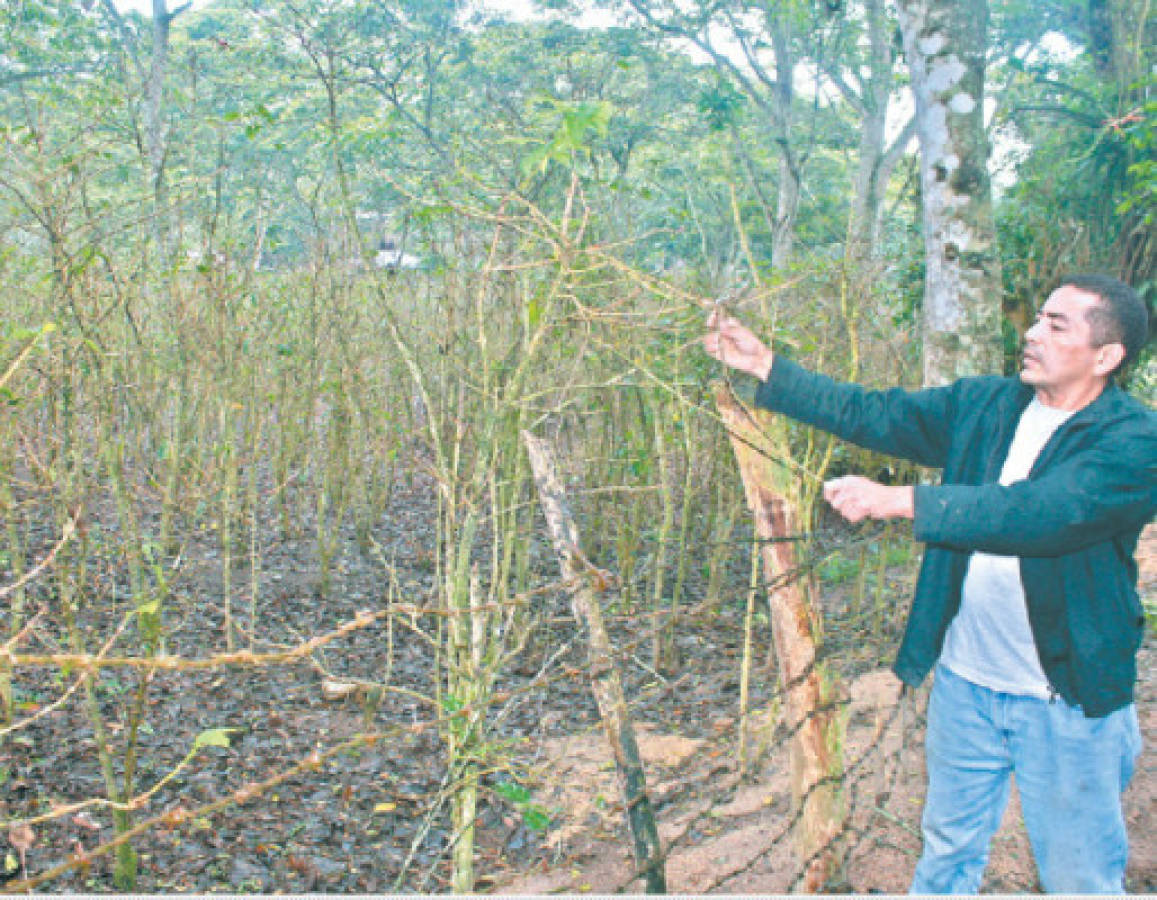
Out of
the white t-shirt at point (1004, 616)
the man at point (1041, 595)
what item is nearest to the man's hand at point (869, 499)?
the man at point (1041, 595)

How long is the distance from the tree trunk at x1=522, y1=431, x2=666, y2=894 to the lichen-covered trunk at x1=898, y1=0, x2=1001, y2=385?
2.29 meters

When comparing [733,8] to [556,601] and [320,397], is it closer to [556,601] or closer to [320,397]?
[320,397]

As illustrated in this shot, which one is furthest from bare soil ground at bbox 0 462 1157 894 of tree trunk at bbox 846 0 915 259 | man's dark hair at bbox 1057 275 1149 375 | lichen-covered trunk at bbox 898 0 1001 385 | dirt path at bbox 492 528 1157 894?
tree trunk at bbox 846 0 915 259

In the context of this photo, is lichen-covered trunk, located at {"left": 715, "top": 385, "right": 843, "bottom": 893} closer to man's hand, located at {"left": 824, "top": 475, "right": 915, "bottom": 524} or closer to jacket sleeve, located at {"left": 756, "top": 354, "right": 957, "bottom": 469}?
jacket sleeve, located at {"left": 756, "top": 354, "right": 957, "bottom": 469}

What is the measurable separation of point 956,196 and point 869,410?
1.70 meters

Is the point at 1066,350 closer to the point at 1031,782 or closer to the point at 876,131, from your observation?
the point at 1031,782

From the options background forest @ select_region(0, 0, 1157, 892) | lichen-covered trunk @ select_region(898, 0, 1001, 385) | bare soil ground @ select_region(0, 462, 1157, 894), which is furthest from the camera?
lichen-covered trunk @ select_region(898, 0, 1001, 385)

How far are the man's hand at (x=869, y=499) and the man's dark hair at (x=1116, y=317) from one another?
1.90 feet

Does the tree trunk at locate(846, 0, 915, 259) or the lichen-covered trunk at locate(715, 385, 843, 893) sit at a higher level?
the tree trunk at locate(846, 0, 915, 259)

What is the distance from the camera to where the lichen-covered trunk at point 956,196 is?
3.79 metres

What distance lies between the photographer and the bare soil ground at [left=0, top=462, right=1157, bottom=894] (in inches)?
134

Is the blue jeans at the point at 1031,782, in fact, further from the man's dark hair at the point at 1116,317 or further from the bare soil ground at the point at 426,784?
the man's dark hair at the point at 1116,317

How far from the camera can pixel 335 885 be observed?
368 cm

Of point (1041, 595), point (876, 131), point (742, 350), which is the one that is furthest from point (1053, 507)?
point (876, 131)
